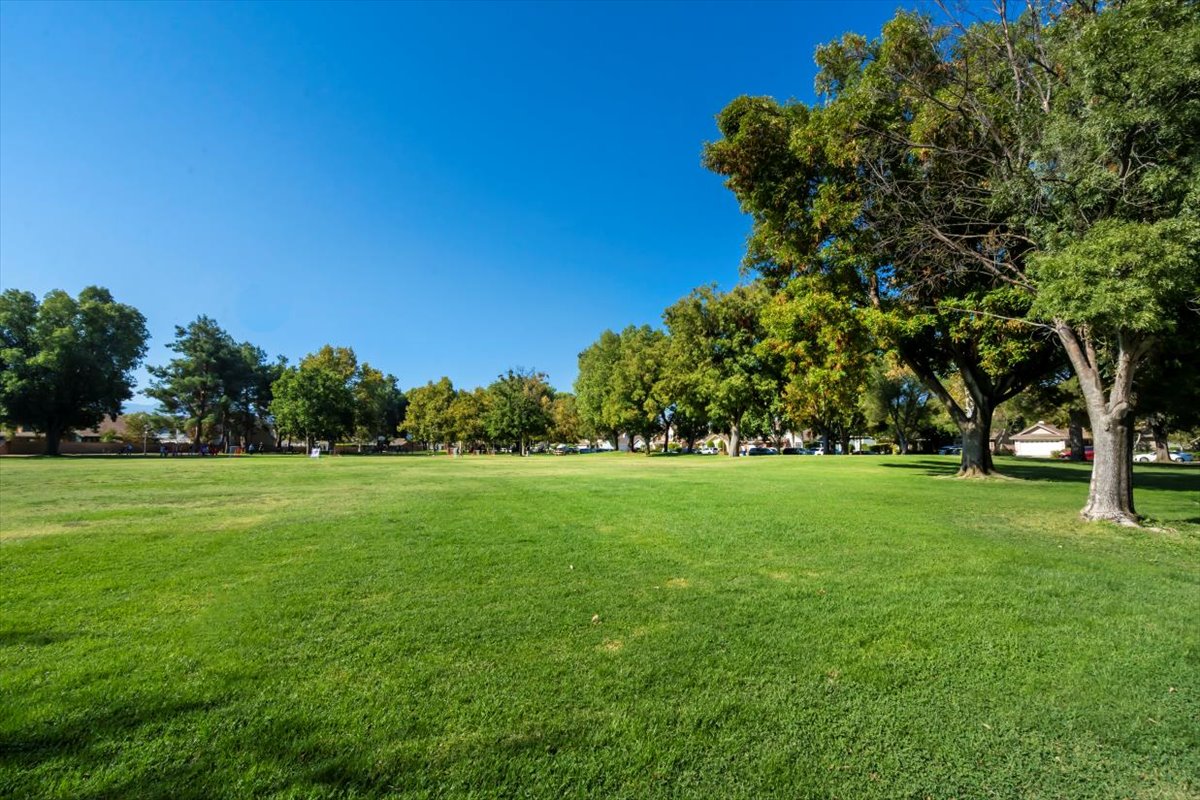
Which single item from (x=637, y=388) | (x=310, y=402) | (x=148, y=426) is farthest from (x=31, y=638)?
(x=148, y=426)

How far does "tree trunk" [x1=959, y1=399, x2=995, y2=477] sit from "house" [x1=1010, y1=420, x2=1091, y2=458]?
6428 cm

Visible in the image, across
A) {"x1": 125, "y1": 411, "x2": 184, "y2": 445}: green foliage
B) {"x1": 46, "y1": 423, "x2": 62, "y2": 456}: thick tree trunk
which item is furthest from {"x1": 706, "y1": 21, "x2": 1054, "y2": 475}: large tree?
{"x1": 125, "y1": 411, "x2": 184, "y2": 445}: green foliage

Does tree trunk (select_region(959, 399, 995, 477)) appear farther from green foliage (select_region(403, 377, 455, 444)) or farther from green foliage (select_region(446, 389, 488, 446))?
green foliage (select_region(403, 377, 455, 444))

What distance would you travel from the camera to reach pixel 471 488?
1606 centimetres

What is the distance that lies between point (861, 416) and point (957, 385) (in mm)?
19372

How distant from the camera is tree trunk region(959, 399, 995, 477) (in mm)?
20594

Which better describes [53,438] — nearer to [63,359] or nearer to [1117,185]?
[63,359]

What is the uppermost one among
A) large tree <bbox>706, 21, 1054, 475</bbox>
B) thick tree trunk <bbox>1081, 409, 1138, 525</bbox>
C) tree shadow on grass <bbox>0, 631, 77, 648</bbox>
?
large tree <bbox>706, 21, 1054, 475</bbox>

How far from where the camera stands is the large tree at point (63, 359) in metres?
46.5

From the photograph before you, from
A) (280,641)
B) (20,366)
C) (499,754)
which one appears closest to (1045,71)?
(499,754)

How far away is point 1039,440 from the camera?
245 feet

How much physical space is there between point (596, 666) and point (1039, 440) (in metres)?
95.1

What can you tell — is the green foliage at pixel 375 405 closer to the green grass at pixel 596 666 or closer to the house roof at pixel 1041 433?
the green grass at pixel 596 666

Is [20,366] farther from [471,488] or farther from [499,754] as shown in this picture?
[499,754]
